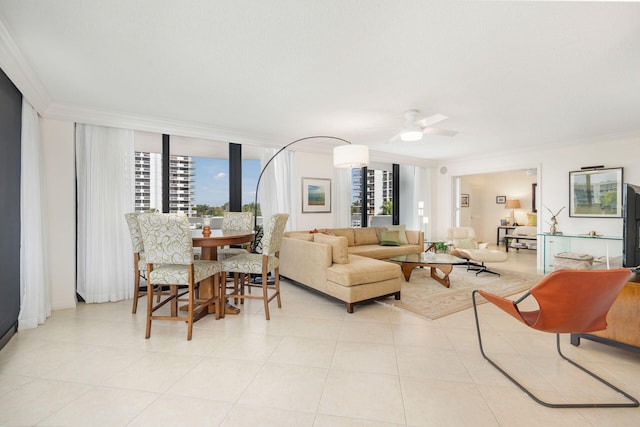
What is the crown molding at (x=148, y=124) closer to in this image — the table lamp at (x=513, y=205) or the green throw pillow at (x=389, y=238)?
the green throw pillow at (x=389, y=238)

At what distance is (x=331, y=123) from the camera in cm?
423

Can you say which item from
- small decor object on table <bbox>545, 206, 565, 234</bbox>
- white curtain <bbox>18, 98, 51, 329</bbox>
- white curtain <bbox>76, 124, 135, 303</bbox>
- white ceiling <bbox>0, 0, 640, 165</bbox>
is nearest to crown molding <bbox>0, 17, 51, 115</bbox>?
white ceiling <bbox>0, 0, 640, 165</bbox>

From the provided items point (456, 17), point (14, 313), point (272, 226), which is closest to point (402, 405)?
point (272, 226)

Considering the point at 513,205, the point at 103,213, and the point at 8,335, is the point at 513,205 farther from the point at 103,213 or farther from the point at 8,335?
the point at 8,335

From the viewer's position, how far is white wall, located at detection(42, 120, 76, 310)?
3.42 m

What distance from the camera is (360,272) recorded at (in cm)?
334

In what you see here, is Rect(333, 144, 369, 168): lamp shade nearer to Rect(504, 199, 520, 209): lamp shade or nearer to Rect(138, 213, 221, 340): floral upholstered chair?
Rect(138, 213, 221, 340): floral upholstered chair

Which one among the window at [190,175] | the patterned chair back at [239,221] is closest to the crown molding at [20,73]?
the window at [190,175]

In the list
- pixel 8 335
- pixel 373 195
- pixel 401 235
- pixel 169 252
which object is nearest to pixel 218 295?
pixel 169 252

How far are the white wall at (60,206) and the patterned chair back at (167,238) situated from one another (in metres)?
1.64

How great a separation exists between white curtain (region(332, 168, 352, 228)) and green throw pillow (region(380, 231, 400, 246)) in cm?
74

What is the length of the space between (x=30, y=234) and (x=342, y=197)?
14.9 feet

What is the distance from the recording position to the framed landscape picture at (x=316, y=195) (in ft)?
18.2

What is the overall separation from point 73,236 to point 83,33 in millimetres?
2516
